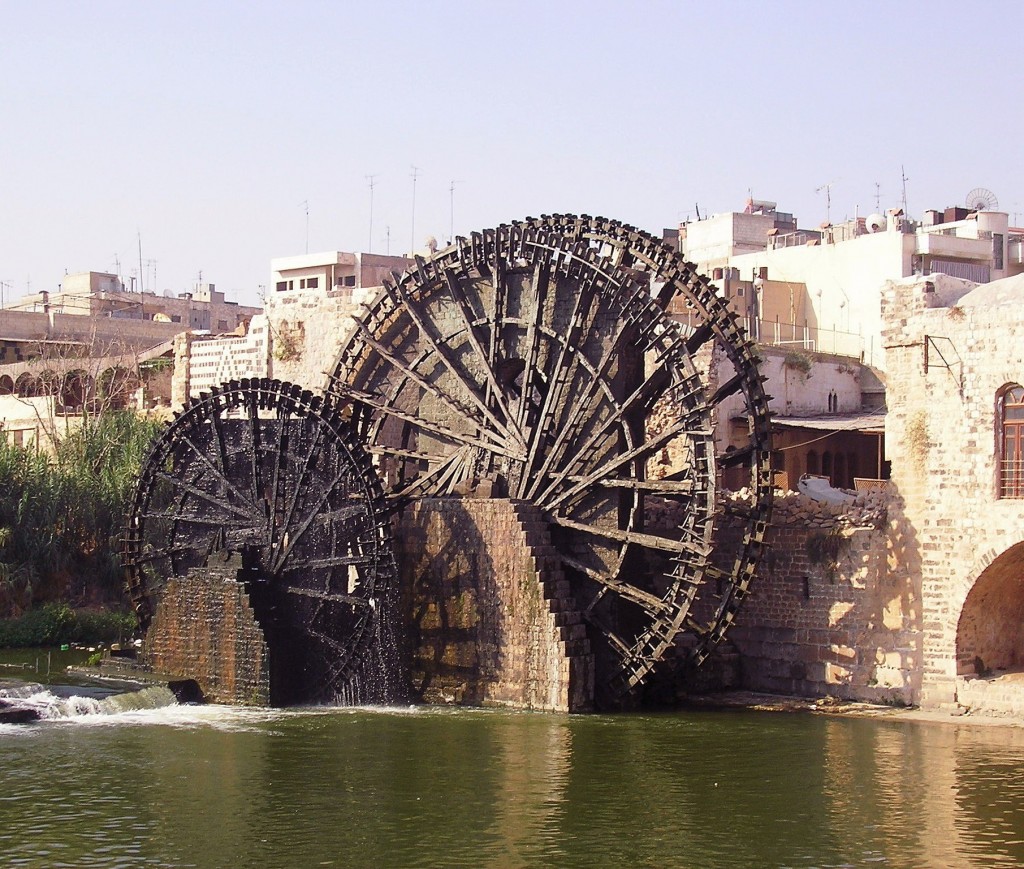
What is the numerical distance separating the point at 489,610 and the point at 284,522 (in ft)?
9.21

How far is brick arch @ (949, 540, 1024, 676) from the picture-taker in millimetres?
16719

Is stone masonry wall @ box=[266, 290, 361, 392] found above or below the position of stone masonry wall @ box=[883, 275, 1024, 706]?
above

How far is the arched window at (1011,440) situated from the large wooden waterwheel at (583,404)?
2.45 meters

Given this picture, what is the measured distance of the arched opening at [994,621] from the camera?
1686cm

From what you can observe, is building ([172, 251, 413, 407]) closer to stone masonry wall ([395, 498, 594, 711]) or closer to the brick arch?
stone masonry wall ([395, 498, 594, 711])

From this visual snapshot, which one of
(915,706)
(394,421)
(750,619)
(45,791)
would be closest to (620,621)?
(750,619)

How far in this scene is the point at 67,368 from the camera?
35.2 metres

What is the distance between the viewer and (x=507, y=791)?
1337 cm

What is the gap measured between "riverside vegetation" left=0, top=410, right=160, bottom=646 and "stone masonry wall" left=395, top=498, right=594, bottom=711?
280 inches

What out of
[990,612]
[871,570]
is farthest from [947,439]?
[990,612]

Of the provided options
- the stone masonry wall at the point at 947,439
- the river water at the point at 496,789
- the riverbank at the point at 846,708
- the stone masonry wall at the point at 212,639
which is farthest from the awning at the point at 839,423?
the stone masonry wall at the point at 212,639

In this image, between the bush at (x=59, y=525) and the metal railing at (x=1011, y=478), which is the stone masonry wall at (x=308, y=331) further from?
the metal railing at (x=1011, y=478)

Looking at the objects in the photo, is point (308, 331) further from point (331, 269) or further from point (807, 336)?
point (331, 269)

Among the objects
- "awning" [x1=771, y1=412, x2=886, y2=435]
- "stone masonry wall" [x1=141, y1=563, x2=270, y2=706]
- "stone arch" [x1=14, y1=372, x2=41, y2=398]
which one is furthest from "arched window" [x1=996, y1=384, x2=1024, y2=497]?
"stone arch" [x1=14, y1=372, x2=41, y2=398]
